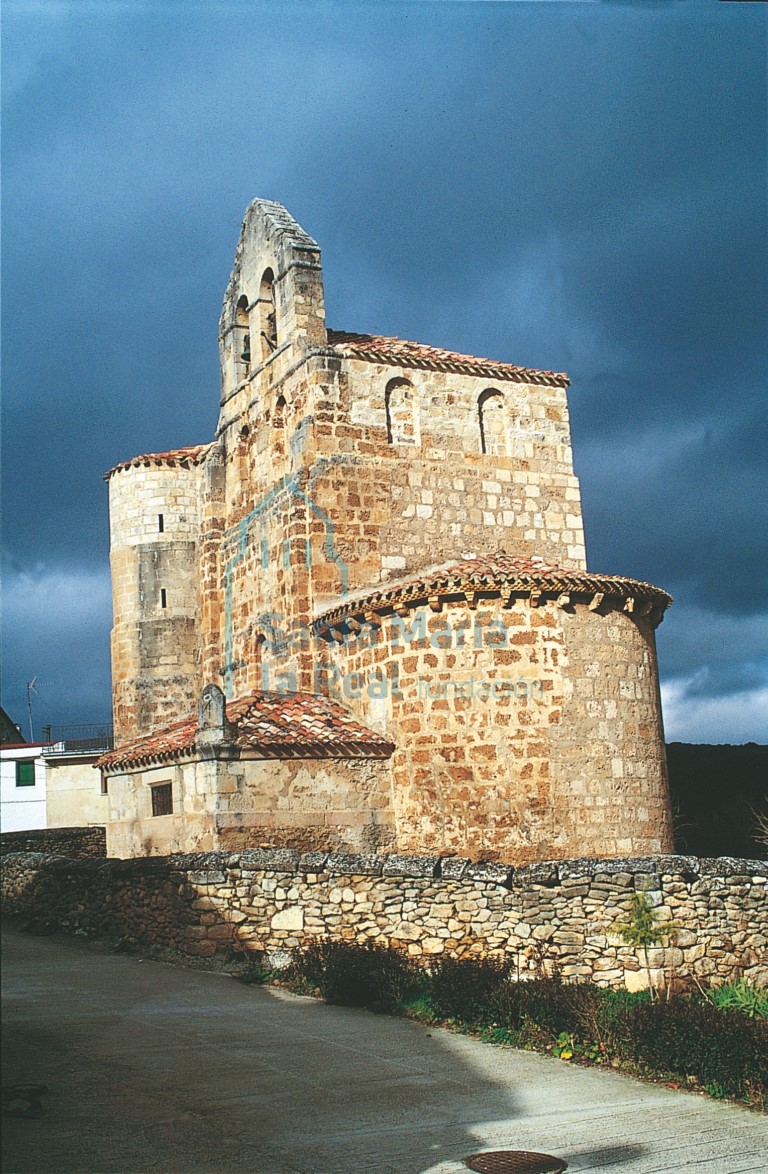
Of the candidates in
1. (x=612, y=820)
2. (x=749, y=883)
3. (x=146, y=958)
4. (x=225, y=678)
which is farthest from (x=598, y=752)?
(x=225, y=678)

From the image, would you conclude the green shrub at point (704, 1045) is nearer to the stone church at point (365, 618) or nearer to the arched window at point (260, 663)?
the stone church at point (365, 618)

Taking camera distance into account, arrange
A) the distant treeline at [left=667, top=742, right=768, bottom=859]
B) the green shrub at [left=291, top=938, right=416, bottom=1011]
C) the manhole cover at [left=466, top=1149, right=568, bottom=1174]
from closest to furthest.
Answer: the manhole cover at [left=466, top=1149, right=568, bottom=1174] < the green shrub at [left=291, top=938, right=416, bottom=1011] < the distant treeline at [left=667, top=742, right=768, bottom=859]

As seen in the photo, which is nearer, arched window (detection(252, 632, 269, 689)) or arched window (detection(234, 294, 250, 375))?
arched window (detection(252, 632, 269, 689))

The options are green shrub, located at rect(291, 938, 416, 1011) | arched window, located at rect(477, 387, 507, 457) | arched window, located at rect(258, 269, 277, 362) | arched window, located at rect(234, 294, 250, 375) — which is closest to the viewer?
green shrub, located at rect(291, 938, 416, 1011)

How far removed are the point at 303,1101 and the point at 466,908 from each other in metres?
4.56

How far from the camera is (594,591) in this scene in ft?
57.6

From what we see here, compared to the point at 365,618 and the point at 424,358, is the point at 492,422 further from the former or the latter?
the point at 365,618

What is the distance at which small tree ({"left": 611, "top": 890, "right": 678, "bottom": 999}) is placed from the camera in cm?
1191

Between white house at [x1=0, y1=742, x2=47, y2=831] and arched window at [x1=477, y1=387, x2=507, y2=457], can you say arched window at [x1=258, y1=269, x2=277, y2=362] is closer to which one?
arched window at [x1=477, y1=387, x2=507, y2=457]

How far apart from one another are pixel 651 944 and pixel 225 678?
13135 millimetres

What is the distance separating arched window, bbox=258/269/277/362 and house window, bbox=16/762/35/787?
9350 millimetres

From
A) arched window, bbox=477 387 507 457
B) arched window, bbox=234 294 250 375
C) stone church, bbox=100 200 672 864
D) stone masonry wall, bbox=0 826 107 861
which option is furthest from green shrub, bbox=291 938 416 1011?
arched window, bbox=234 294 250 375

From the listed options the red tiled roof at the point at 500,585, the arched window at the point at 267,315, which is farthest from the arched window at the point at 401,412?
the red tiled roof at the point at 500,585

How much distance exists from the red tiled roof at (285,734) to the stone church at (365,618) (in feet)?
0.17
